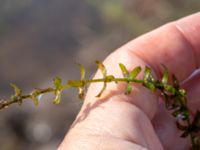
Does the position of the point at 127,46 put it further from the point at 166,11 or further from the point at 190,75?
the point at 166,11

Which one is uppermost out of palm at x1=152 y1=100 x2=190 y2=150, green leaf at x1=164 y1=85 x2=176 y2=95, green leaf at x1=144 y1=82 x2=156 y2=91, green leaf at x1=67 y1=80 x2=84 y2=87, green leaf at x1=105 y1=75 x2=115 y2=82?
green leaf at x1=67 y1=80 x2=84 y2=87

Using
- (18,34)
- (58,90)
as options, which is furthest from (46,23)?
(58,90)

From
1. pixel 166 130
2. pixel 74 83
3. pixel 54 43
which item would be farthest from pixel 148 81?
pixel 54 43

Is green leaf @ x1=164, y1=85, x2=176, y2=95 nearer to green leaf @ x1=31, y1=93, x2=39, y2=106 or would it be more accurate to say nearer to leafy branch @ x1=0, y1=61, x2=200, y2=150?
leafy branch @ x1=0, y1=61, x2=200, y2=150

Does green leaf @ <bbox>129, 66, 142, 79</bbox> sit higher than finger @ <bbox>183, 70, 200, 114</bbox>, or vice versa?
green leaf @ <bbox>129, 66, 142, 79</bbox>

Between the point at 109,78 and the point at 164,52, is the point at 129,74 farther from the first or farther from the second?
the point at 164,52

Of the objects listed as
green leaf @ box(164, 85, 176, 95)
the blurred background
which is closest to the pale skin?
green leaf @ box(164, 85, 176, 95)

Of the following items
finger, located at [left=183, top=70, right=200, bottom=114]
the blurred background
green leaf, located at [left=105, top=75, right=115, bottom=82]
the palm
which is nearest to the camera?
green leaf, located at [left=105, top=75, right=115, bottom=82]
